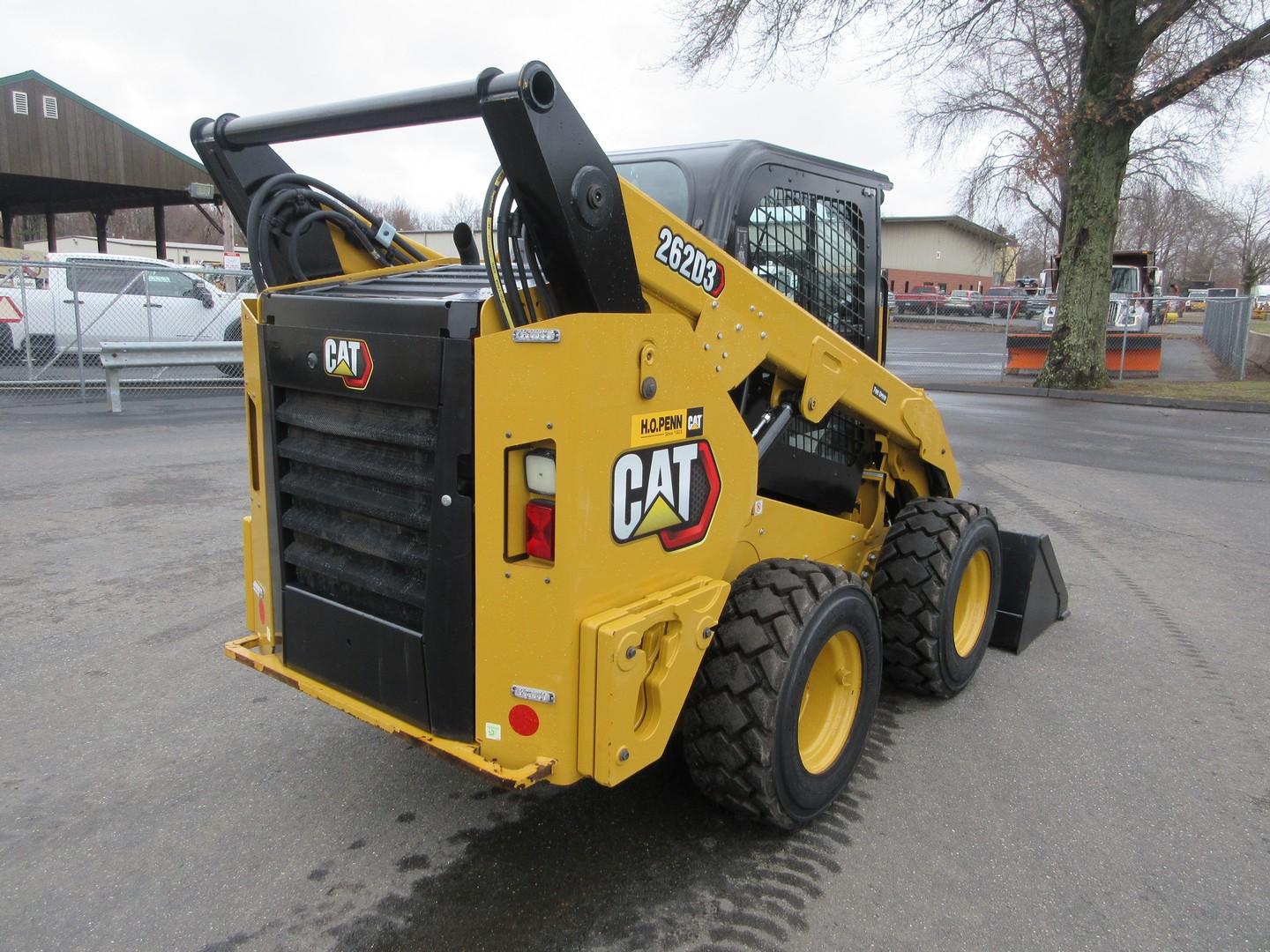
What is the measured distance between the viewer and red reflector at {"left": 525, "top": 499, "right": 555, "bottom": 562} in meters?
2.37

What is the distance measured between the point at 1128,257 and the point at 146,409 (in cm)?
3027

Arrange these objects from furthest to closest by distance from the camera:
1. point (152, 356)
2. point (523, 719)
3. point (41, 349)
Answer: point (41, 349), point (152, 356), point (523, 719)

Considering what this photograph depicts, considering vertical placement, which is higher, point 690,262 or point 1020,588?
point 690,262

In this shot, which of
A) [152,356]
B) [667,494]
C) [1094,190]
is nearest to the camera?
[667,494]

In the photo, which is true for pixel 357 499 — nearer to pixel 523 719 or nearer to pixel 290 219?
pixel 523 719

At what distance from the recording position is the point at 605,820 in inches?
121

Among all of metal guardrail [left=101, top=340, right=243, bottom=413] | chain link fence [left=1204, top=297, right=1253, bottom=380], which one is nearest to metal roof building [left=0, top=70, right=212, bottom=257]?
metal guardrail [left=101, top=340, right=243, bottom=413]

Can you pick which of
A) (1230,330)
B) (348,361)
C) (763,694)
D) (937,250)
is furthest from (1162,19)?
(937,250)

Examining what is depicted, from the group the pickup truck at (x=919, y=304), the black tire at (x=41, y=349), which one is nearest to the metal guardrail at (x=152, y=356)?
the black tire at (x=41, y=349)

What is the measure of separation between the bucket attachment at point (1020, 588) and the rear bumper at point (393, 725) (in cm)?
304

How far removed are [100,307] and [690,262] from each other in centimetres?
1449

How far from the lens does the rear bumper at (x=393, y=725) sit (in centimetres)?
243

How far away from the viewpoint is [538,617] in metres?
2.39

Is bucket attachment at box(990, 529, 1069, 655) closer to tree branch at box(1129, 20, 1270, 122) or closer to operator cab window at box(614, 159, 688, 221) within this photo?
operator cab window at box(614, 159, 688, 221)
